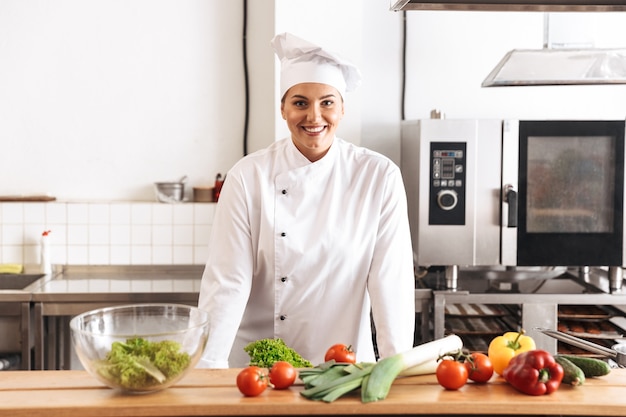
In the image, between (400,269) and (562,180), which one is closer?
(400,269)

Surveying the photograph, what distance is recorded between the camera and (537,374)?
1677 millimetres

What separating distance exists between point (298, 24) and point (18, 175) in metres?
1.72

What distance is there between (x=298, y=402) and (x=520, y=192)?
2.12 m

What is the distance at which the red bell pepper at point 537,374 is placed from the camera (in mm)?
1677

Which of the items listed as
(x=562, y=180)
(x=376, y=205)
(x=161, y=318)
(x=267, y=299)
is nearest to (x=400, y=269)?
(x=376, y=205)

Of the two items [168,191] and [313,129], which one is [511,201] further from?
[168,191]

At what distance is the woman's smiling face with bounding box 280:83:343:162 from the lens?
2490 mm

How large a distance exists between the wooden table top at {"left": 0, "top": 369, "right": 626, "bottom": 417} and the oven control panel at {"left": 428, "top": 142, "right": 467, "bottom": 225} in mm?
1736

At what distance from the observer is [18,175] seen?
4086mm

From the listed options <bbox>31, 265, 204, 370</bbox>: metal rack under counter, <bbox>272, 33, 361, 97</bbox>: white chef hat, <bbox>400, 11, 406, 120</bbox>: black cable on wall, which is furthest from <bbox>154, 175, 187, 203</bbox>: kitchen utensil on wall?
<bbox>272, 33, 361, 97</bbox>: white chef hat

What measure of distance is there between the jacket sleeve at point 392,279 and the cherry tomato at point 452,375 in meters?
0.71

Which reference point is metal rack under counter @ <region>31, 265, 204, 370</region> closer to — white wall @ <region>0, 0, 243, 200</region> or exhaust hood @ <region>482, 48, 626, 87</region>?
white wall @ <region>0, 0, 243, 200</region>

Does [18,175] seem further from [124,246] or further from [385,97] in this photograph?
[385,97]

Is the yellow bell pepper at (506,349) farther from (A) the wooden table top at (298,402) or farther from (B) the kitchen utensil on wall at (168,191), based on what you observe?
(B) the kitchen utensil on wall at (168,191)
